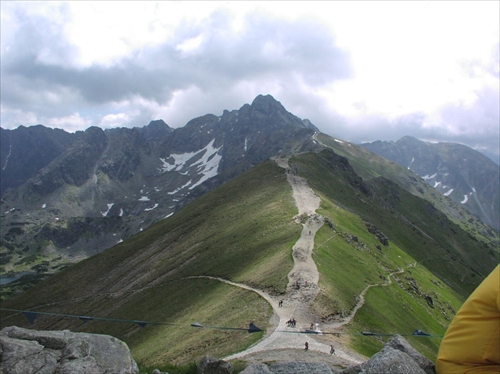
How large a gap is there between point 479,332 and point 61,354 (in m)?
15.0

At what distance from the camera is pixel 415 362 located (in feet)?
43.3

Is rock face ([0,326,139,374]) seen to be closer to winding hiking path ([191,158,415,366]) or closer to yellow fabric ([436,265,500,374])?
winding hiking path ([191,158,415,366])

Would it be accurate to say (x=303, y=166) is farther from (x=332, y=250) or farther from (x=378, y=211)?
(x=332, y=250)

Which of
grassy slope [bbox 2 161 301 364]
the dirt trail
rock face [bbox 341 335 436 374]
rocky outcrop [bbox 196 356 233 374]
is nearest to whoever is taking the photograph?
rock face [bbox 341 335 436 374]

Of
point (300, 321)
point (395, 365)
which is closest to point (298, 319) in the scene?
point (300, 321)

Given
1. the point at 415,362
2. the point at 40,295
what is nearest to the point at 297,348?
the point at 415,362

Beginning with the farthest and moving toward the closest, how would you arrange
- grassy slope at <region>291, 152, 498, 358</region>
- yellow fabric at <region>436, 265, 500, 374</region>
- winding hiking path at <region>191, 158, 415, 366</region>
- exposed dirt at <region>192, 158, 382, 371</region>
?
1. grassy slope at <region>291, 152, 498, 358</region>
2. winding hiking path at <region>191, 158, 415, 366</region>
3. exposed dirt at <region>192, 158, 382, 371</region>
4. yellow fabric at <region>436, 265, 500, 374</region>

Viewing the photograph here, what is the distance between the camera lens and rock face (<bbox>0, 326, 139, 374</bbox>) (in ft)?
46.3

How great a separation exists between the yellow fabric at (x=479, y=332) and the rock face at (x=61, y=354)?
40.3ft

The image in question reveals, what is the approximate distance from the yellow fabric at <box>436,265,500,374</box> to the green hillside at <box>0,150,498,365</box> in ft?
77.9

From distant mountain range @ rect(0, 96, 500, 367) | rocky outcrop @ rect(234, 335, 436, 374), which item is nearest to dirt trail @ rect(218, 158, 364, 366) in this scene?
distant mountain range @ rect(0, 96, 500, 367)

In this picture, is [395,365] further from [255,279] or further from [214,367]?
[255,279]

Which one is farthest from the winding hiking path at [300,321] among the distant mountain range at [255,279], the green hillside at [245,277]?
the green hillside at [245,277]

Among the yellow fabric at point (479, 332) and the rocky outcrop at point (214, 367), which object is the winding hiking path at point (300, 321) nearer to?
the rocky outcrop at point (214, 367)
